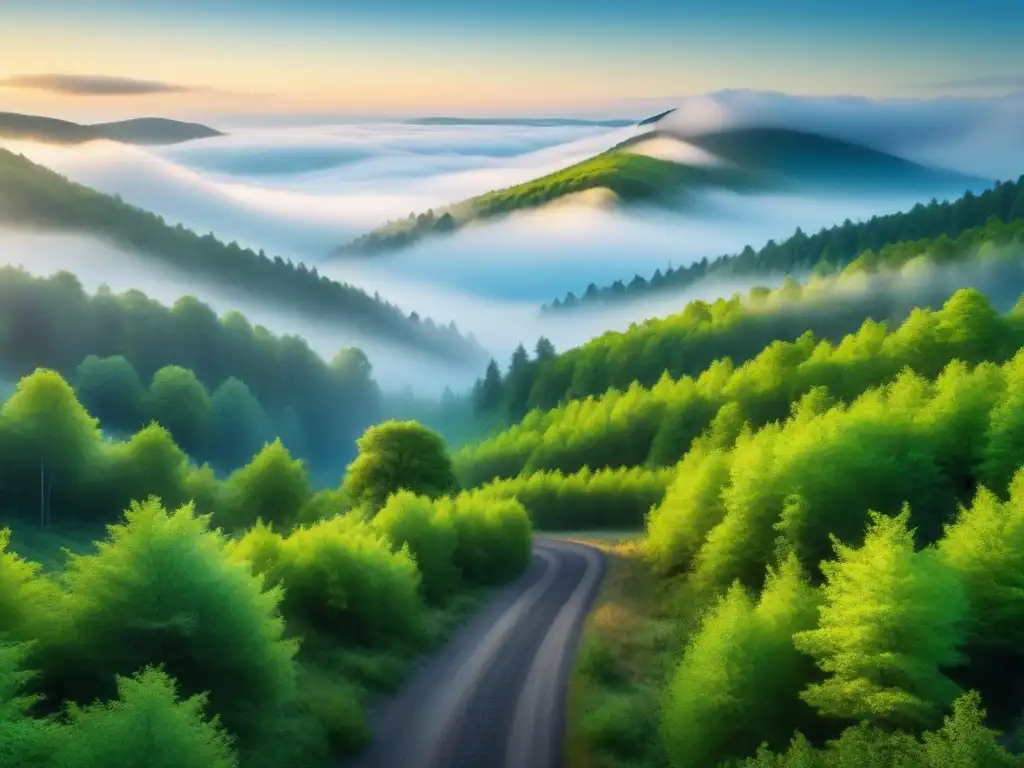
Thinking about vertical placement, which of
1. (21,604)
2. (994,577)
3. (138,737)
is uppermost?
(138,737)

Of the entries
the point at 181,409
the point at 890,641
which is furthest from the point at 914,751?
the point at 181,409

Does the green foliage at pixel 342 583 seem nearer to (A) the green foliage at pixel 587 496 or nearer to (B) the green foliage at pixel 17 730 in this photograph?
(B) the green foliage at pixel 17 730

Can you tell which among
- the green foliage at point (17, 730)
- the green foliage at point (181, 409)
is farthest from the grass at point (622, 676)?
the green foliage at point (181, 409)

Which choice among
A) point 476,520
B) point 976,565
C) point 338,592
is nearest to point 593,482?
point 476,520

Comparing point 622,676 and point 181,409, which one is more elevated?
point 622,676

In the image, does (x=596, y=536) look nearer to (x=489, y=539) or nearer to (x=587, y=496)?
(x=587, y=496)

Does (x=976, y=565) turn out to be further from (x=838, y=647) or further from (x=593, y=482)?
(x=593, y=482)

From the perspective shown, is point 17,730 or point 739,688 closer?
point 17,730
